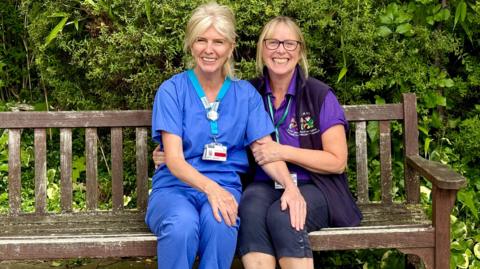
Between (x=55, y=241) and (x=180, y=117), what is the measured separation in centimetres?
90

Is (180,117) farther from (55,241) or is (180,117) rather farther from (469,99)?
(469,99)

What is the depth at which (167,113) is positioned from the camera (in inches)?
135

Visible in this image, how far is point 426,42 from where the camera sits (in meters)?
4.47

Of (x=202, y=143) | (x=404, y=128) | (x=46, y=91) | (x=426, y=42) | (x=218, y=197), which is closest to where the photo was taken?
(x=218, y=197)

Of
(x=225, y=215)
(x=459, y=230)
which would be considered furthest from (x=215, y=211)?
(x=459, y=230)

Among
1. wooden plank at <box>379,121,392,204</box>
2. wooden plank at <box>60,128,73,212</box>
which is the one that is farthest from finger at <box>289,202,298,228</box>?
wooden plank at <box>60,128,73,212</box>

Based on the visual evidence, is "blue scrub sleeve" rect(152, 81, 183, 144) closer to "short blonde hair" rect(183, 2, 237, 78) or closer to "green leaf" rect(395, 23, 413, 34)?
"short blonde hair" rect(183, 2, 237, 78)

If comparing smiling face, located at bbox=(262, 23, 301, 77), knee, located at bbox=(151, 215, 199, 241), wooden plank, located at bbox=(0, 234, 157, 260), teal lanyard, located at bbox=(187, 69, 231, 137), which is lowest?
wooden plank, located at bbox=(0, 234, 157, 260)

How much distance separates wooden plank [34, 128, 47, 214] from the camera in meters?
3.98

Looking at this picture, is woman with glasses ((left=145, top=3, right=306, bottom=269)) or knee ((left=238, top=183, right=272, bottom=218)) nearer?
woman with glasses ((left=145, top=3, right=306, bottom=269))

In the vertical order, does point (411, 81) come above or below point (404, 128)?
above

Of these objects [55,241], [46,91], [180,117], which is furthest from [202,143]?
[46,91]

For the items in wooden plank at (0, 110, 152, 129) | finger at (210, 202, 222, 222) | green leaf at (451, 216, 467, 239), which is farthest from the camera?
green leaf at (451, 216, 467, 239)

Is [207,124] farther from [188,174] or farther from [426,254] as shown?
[426,254]
